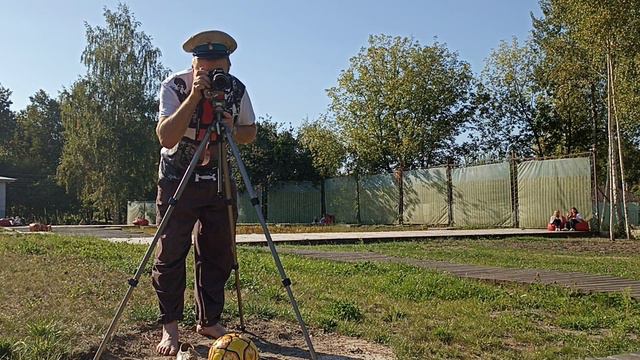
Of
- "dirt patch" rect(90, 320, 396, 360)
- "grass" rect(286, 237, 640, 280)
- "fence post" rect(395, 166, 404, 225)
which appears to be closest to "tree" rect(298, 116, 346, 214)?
"fence post" rect(395, 166, 404, 225)

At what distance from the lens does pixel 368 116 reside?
3441cm

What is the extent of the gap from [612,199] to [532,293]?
A: 12553 millimetres

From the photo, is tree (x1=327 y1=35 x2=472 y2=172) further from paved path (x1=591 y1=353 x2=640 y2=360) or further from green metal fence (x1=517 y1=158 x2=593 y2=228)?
paved path (x1=591 y1=353 x2=640 y2=360)

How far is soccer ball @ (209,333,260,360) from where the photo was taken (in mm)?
2947

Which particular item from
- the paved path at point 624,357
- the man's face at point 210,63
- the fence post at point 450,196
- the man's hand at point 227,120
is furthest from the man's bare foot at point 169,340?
the fence post at point 450,196

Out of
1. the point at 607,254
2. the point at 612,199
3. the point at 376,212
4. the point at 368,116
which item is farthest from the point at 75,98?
the point at 607,254

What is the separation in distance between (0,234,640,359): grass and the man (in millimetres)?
449

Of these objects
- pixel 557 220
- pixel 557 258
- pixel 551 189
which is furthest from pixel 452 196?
pixel 557 258

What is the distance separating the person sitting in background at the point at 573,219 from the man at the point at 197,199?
57.1 feet

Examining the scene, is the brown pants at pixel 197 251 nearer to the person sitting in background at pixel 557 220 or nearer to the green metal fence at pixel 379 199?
the person sitting in background at pixel 557 220

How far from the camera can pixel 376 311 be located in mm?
5203

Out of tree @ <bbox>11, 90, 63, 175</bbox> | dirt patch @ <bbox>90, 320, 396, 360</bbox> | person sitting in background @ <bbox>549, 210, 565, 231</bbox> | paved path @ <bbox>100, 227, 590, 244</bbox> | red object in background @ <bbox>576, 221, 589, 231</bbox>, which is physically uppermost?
tree @ <bbox>11, 90, 63, 175</bbox>

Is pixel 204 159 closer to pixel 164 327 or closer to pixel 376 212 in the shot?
pixel 164 327

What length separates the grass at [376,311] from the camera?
394cm
